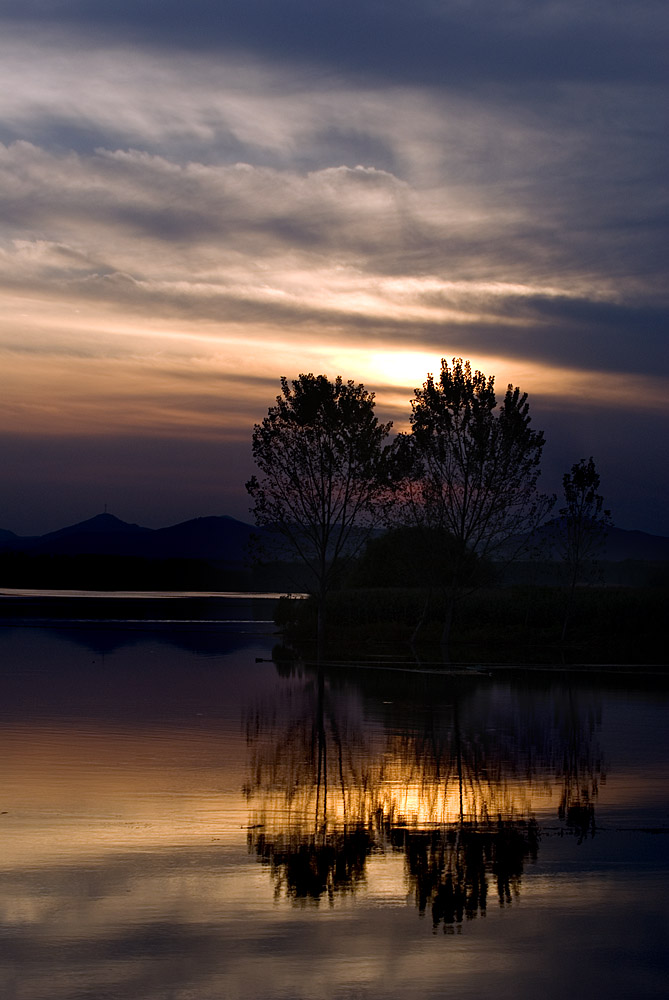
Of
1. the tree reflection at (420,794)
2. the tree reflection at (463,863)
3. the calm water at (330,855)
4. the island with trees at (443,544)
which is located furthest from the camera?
the island with trees at (443,544)

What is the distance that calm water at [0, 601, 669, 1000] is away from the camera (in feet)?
22.3

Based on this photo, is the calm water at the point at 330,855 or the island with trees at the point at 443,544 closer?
the calm water at the point at 330,855

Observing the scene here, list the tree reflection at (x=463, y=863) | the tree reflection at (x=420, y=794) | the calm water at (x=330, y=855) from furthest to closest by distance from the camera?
1. the tree reflection at (x=420, y=794)
2. the tree reflection at (x=463, y=863)
3. the calm water at (x=330, y=855)

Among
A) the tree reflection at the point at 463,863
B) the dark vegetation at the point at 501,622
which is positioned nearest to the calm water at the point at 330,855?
the tree reflection at the point at 463,863

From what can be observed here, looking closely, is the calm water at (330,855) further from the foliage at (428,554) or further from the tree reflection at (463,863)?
the foliage at (428,554)

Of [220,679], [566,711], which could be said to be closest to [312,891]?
[566,711]

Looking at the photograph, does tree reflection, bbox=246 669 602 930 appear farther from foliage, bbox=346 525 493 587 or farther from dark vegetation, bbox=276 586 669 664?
foliage, bbox=346 525 493 587

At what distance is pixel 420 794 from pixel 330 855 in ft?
10.2

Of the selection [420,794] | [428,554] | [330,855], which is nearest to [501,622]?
[428,554]

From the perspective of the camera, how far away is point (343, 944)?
23.8 ft

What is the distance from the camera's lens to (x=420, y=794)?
12.5m

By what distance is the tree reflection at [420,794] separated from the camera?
29.3ft

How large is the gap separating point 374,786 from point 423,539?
1380 inches

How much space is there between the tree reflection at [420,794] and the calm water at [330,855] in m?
0.04
